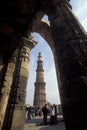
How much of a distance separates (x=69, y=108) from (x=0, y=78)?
342cm

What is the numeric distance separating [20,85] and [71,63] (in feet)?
11.0

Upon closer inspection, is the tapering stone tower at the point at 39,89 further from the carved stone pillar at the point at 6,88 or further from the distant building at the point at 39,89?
the carved stone pillar at the point at 6,88

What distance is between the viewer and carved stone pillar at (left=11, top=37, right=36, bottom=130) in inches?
148

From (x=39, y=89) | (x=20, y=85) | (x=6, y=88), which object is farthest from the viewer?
(x=39, y=89)

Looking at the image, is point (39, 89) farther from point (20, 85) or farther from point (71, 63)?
→ point (71, 63)

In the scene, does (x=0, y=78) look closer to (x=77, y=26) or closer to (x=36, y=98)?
(x=77, y=26)

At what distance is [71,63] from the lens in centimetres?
121

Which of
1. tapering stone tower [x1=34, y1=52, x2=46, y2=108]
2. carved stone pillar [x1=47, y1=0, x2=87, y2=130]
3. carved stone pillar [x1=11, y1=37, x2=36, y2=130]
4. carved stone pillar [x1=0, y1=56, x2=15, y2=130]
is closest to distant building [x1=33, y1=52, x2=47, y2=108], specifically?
tapering stone tower [x1=34, y1=52, x2=46, y2=108]

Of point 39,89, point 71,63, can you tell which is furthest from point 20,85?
point 39,89

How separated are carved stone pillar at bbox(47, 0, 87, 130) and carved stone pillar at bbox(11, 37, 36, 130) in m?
1.95

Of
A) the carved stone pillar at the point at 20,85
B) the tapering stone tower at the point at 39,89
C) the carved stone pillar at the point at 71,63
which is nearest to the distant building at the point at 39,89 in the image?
the tapering stone tower at the point at 39,89

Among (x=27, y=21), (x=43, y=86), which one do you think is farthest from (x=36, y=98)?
(x=27, y=21)

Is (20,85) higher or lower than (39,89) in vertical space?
lower

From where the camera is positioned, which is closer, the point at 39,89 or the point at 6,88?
the point at 6,88
